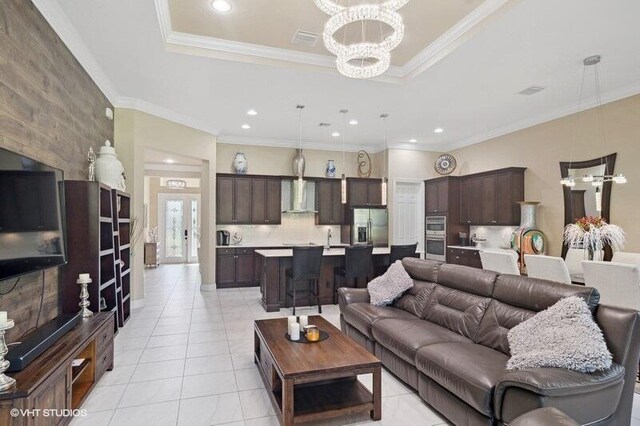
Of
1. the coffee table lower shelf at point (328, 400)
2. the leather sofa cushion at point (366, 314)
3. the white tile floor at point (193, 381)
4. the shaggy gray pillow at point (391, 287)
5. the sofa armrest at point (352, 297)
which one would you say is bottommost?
the white tile floor at point (193, 381)

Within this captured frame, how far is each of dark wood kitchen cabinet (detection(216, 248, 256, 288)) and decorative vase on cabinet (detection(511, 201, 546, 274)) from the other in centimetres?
494

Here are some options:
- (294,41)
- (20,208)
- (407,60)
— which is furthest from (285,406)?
(407,60)

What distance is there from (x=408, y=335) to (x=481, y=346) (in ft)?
1.79

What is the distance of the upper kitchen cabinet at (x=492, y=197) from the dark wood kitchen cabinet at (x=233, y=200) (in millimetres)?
4587

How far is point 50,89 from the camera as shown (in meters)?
3.12

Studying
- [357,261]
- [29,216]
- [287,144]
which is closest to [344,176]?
[357,261]

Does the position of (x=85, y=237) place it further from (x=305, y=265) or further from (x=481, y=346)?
(x=481, y=346)

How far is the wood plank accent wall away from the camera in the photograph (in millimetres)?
2457

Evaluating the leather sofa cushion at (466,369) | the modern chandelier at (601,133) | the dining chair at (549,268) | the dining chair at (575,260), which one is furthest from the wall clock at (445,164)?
the leather sofa cushion at (466,369)

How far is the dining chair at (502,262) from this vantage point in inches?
161

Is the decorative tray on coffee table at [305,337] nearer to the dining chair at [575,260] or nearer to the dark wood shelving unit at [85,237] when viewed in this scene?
the dark wood shelving unit at [85,237]

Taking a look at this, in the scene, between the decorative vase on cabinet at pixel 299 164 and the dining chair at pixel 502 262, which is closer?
the dining chair at pixel 502 262

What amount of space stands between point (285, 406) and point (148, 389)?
4.57 feet

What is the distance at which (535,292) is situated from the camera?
2529 mm
